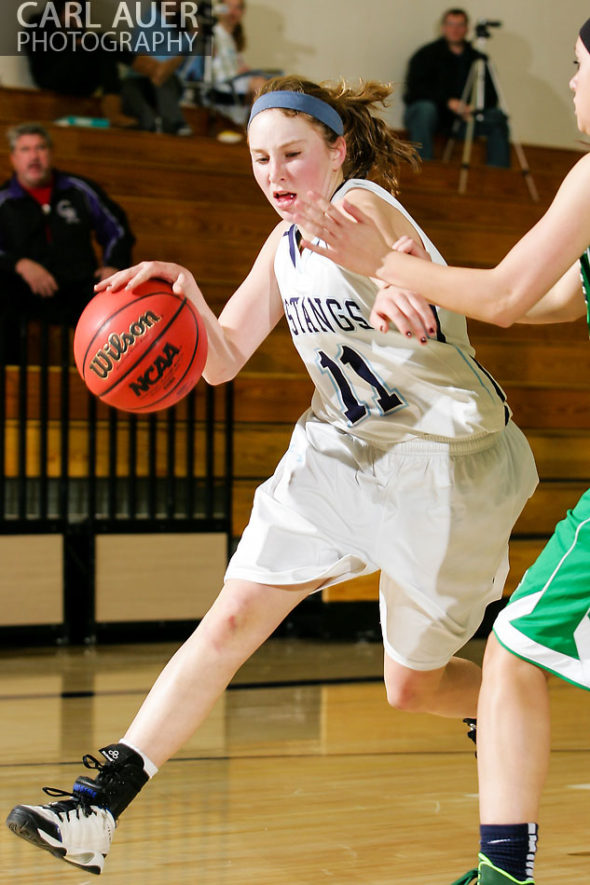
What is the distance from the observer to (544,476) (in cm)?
610

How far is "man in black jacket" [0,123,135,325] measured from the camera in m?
5.77

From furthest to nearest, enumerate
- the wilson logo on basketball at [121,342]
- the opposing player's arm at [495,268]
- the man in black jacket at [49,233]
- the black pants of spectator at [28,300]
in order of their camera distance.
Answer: the man in black jacket at [49,233]
the black pants of spectator at [28,300]
the wilson logo on basketball at [121,342]
the opposing player's arm at [495,268]

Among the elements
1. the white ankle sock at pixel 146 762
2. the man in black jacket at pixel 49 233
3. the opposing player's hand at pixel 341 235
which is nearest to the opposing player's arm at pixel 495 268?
the opposing player's hand at pixel 341 235

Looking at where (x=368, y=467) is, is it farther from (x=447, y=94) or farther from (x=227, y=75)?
(x=447, y=94)

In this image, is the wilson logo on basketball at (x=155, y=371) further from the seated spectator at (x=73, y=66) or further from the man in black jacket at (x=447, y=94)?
the man in black jacket at (x=447, y=94)

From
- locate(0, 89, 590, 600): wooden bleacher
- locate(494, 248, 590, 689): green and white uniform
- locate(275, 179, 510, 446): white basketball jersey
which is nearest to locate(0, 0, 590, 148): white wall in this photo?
locate(0, 89, 590, 600): wooden bleacher

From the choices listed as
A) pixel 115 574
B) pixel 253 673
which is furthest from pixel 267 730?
pixel 115 574

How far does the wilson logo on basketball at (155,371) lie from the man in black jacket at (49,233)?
3.50 meters

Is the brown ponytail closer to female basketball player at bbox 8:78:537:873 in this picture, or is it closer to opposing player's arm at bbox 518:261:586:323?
female basketball player at bbox 8:78:537:873

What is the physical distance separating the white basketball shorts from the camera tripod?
694 centimetres

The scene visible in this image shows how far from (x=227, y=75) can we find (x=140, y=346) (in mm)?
7238

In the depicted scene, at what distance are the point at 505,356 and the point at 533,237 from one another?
16.9 ft

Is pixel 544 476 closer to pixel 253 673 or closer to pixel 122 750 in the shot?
pixel 253 673

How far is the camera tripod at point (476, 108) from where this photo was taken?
9.20 m
